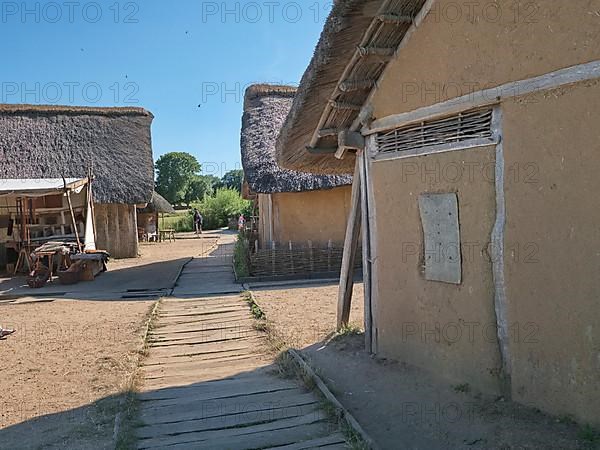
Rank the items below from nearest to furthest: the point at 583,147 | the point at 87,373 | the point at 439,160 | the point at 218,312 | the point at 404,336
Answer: the point at 583,147
the point at 439,160
the point at 404,336
the point at 87,373
the point at 218,312

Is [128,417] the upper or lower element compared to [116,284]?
lower

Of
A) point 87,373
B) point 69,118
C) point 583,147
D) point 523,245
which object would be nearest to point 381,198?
point 523,245

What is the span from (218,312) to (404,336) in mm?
4177

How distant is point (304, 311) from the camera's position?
28.0ft

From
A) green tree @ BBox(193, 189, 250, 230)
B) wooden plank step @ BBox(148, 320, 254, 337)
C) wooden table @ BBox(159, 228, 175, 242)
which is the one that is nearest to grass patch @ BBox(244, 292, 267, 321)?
wooden plank step @ BBox(148, 320, 254, 337)

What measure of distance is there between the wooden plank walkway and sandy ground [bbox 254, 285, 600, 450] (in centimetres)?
Result: 47

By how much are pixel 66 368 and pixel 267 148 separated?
359 inches

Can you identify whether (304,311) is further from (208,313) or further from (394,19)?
(394,19)

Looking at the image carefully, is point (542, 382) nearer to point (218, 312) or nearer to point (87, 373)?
point (87, 373)

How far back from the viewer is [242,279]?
1195 centimetres

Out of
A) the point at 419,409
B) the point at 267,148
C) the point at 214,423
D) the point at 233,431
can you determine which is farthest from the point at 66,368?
the point at 267,148

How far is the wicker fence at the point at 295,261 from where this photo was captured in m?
12.2

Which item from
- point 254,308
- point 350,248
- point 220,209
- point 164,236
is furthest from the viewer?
point 220,209

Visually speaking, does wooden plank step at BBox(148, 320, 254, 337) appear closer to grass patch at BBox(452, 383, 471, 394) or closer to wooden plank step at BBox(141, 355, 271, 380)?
wooden plank step at BBox(141, 355, 271, 380)
